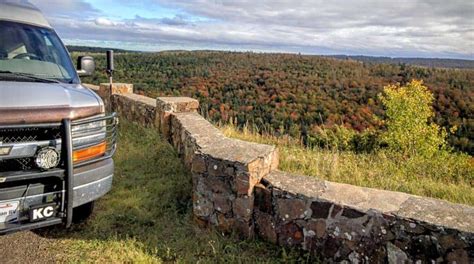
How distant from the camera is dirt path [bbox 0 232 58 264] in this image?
3.15 metres

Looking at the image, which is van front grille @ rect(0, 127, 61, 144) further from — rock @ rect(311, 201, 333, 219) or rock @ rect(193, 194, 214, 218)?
rock @ rect(311, 201, 333, 219)

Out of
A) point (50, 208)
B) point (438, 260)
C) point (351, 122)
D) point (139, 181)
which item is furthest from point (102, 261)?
point (351, 122)

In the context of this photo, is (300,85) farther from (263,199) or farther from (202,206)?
(263,199)

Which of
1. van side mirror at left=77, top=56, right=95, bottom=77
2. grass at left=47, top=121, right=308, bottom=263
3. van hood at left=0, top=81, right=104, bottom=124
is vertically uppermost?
van side mirror at left=77, top=56, right=95, bottom=77

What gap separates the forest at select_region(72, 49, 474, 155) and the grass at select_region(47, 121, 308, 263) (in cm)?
2116

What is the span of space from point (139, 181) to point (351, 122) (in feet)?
94.5

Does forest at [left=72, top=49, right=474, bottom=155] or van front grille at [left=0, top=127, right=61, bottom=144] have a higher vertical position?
van front grille at [left=0, top=127, right=61, bottom=144]

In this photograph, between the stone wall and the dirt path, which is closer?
the stone wall

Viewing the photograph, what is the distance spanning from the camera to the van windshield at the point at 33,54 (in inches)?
155

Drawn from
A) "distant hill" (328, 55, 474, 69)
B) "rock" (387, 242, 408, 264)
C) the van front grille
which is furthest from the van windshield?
"distant hill" (328, 55, 474, 69)

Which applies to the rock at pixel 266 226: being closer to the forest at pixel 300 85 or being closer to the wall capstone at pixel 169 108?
the wall capstone at pixel 169 108

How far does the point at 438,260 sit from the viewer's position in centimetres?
258

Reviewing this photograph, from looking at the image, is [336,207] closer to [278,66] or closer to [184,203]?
[184,203]

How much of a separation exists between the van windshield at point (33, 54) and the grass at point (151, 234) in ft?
5.22
